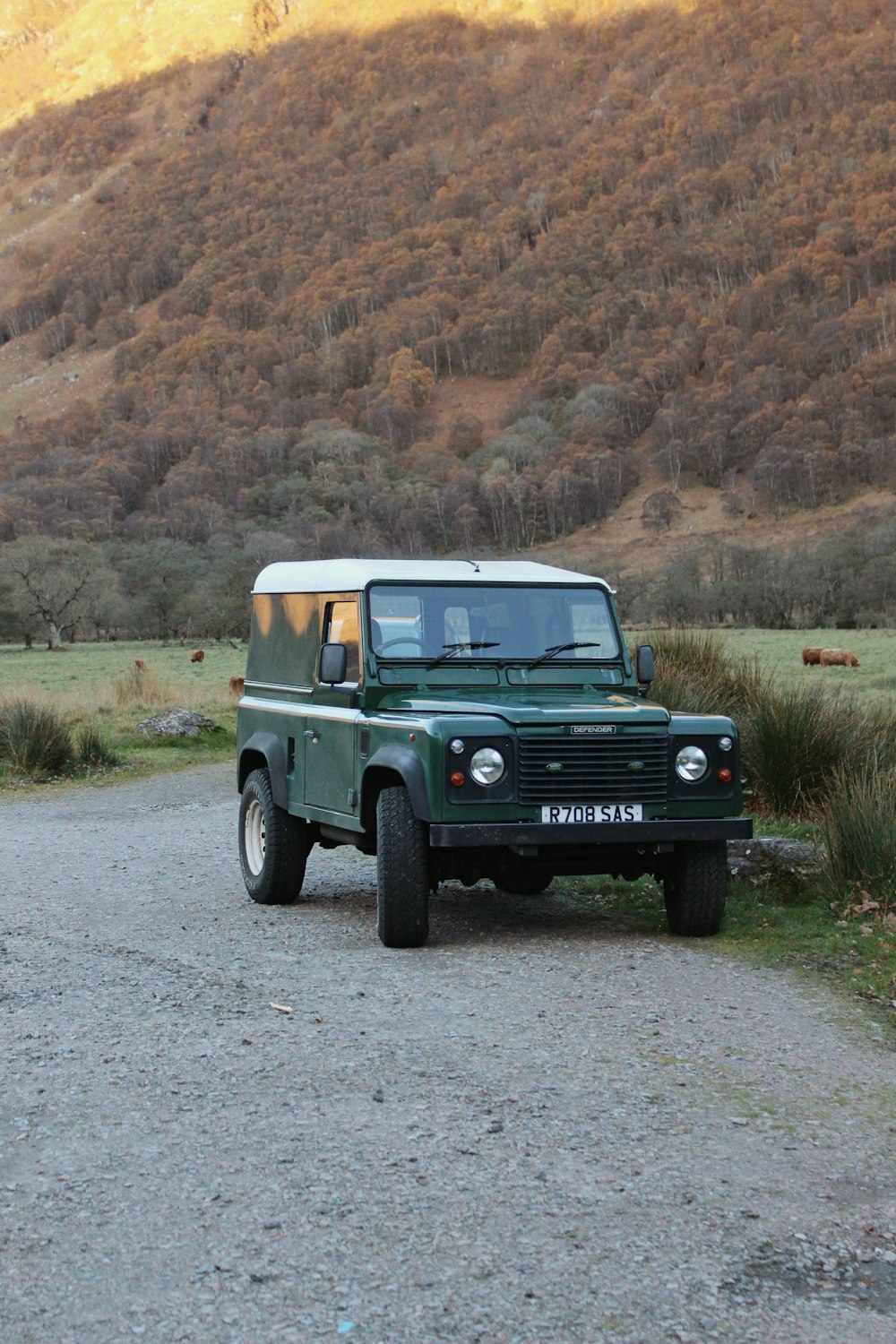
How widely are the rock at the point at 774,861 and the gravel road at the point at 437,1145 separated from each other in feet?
Answer: 5.50

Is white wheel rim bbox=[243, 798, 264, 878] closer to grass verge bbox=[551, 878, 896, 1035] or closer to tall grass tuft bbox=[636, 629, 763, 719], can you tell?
grass verge bbox=[551, 878, 896, 1035]

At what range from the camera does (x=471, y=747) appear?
25.5 feet

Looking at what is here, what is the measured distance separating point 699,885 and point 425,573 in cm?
260

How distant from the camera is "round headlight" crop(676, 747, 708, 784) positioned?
8.13 meters

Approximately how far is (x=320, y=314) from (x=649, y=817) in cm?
19567

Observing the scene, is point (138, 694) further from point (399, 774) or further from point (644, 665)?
point (399, 774)

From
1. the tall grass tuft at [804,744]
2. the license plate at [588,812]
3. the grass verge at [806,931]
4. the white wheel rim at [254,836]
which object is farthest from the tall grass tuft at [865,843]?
the white wheel rim at [254,836]

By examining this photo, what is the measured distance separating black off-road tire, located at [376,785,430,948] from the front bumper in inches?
6.0

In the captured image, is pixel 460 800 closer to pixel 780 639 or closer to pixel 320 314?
pixel 780 639

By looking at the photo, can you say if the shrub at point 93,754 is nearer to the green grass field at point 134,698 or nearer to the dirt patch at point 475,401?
the green grass field at point 134,698

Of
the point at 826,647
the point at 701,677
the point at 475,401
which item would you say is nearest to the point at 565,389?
the point at 475,401

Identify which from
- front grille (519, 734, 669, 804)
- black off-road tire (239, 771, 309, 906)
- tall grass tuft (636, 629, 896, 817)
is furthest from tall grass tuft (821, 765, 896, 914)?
black off-road tire (239, 771, 309, 906)

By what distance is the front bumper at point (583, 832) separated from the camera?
25.1ft

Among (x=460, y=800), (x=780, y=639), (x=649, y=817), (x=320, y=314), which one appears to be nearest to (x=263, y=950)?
(x=460, y=800)
